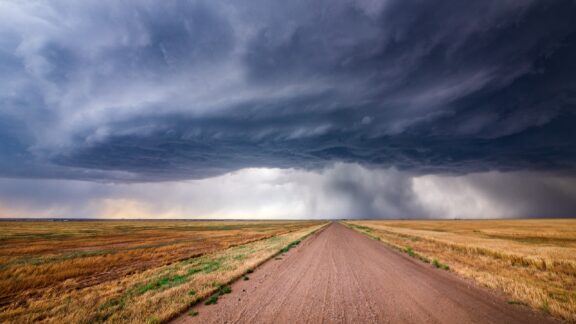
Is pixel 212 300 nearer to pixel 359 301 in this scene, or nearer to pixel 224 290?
pixel 224 290

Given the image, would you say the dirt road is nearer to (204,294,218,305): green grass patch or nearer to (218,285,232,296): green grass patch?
(204,294,218,305): green grass patch

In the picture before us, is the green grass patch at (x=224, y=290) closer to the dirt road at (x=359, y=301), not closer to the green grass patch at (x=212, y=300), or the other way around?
the dirt road at (x=359, y=301)

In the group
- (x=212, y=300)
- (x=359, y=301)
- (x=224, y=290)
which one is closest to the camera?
(x=359, y=301)

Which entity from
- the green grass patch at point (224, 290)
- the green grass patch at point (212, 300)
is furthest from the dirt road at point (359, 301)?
the green grass patch at point (224, 290)

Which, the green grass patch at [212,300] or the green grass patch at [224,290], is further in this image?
the green grass patch at [224,290]

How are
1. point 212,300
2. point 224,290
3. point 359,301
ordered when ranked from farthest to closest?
point 224,290, point 212,300, point 359,301

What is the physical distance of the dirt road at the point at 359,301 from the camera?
7270mm

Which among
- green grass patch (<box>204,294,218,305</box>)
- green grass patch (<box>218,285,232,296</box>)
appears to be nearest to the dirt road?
green grass patch (<box>204,294,218,305</box>)

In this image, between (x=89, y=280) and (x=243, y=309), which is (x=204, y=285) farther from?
(x=89, y=280)

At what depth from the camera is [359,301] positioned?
8758mm

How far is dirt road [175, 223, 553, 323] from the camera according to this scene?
727 cm

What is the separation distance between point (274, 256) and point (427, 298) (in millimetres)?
13547

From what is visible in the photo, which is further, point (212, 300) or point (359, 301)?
point (212, 300)

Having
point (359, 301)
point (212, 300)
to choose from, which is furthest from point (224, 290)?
point (359, 301)
